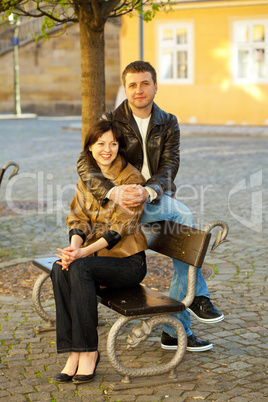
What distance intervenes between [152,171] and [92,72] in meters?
2.08

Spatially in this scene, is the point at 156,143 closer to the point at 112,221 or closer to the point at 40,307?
the point at 112,221

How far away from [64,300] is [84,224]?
545mm

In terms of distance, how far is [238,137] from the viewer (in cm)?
2053

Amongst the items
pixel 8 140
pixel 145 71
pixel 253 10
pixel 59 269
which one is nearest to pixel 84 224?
pixel 59 269

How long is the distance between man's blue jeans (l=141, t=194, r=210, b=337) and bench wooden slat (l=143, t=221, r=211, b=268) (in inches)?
2.5

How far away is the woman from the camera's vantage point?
4.11 m

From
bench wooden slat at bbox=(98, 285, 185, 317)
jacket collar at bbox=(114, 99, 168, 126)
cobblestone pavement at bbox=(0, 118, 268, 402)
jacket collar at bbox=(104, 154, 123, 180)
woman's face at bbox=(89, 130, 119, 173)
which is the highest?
jacket collar at bbox=(114, 99, 168, 126)

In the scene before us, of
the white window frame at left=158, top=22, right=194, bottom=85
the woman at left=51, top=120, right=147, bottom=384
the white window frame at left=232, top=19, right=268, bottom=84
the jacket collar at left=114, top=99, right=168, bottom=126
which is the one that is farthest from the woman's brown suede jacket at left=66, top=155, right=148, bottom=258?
the white window frame at left=158, top=22, right=194, bottom=85

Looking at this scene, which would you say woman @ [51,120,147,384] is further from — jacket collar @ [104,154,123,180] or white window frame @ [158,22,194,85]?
white window frame @ [158,22,194,85]

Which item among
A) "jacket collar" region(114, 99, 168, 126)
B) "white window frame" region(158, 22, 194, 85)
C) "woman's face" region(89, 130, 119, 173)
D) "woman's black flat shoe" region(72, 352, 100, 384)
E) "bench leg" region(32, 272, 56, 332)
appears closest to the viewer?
"woman's black flat shoe" region(72, 352, 100, 384)

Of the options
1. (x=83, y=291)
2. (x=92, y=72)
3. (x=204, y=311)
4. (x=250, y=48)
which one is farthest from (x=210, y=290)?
(x=250, y=48)

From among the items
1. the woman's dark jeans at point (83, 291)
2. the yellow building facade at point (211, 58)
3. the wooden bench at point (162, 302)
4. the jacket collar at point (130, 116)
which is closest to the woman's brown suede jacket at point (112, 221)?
the woman's dark jeans at point (83, 291)

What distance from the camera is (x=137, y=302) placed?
13.4ft

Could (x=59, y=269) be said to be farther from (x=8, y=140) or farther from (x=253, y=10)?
(x=253, y=10)
